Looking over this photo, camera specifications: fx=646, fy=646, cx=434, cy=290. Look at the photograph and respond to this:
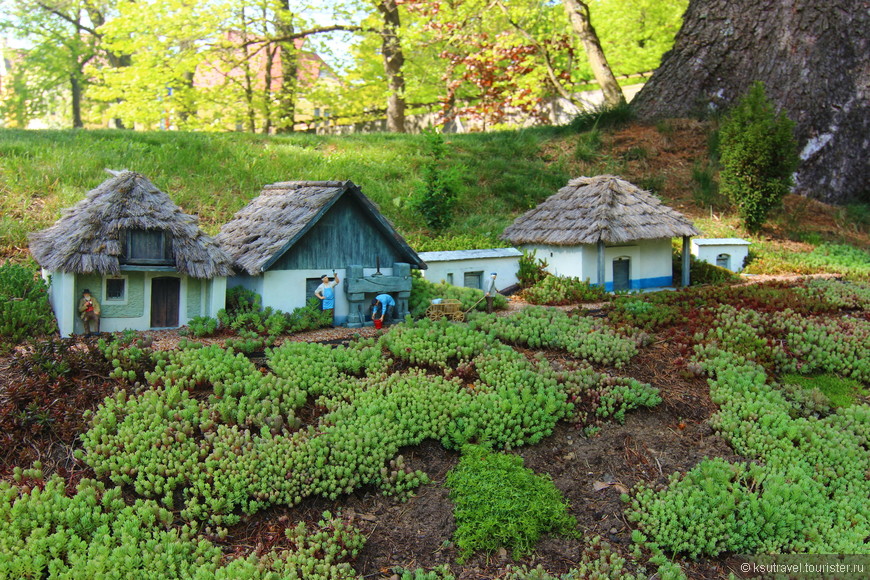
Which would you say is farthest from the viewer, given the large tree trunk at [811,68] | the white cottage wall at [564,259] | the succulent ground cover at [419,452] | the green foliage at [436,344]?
the large tree trunk at [811,68]

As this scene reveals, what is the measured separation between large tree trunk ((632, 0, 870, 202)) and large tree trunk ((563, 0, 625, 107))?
10.6ft

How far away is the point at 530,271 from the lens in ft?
47.8

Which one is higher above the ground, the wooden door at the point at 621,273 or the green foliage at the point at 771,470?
the wooden door at the point at 621,273

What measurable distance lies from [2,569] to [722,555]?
653cm

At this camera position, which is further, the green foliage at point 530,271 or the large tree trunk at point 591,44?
the large tree trunk at point 591,44

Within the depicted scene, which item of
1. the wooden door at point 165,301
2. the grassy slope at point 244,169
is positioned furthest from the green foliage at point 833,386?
the wooden door at point 165,301

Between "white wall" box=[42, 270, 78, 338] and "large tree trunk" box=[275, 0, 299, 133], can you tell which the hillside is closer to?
"large tree trunk" box=[275, 0, 299, 133]

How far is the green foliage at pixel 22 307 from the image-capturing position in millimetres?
9133

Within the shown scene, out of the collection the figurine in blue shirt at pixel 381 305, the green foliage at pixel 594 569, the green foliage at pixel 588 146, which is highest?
the green foliage at pixel 588 146

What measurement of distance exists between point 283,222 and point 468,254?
170 inches

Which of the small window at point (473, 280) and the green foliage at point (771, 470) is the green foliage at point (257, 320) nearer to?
the small window at point (473, 280)

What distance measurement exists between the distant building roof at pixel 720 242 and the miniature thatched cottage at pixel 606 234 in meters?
1.20

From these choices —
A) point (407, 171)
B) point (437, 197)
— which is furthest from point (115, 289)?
point (407, 171)

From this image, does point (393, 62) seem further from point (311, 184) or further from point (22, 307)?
point (22, 307)
